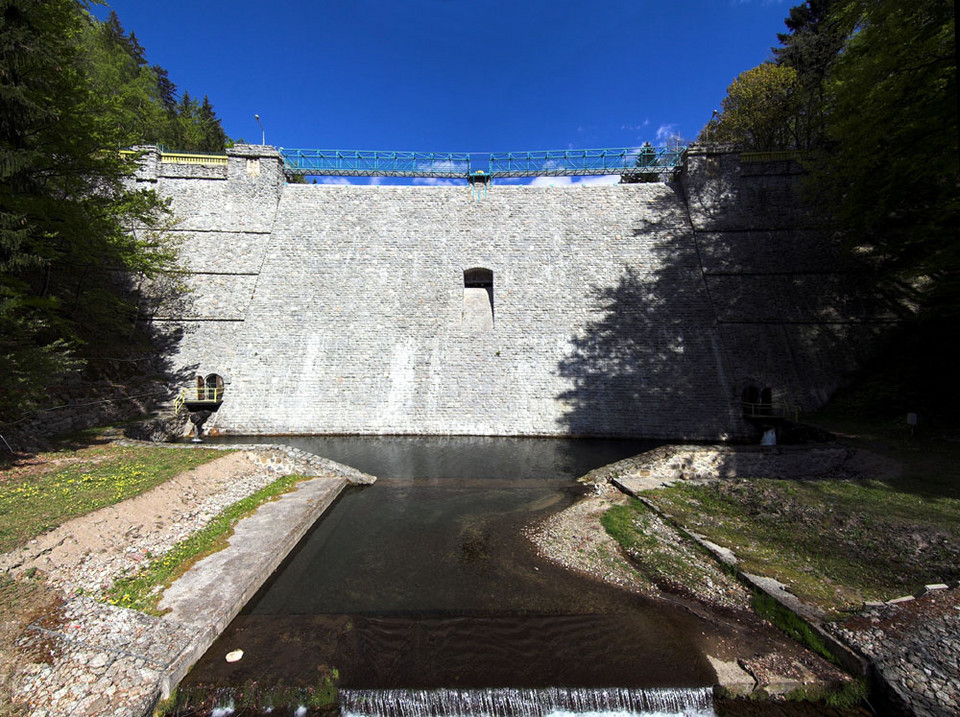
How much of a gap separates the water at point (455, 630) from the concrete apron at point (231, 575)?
20 centimetres

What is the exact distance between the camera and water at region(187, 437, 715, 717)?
4.21m

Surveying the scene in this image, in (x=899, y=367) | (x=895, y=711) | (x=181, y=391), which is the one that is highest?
(x=899, y=367)

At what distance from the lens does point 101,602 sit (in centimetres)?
482

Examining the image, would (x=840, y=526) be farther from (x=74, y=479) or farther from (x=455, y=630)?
(x=74, y=479)

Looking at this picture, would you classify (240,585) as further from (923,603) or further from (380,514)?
(923,603)

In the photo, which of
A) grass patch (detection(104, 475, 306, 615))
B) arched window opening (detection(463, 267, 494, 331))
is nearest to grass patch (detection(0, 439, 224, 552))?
grass patch (detection(104, 475, 306, 615))

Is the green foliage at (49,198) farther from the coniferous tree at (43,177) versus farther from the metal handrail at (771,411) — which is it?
the metal handrail at (771,411)

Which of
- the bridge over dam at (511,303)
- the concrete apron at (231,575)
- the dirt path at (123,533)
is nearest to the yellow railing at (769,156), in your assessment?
the bridge over dam at (511,303)

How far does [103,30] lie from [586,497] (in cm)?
4606

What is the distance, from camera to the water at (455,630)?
13.8ft

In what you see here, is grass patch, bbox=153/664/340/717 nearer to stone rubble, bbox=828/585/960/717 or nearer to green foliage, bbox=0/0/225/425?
stone rubble, bbox=828/585/960/717

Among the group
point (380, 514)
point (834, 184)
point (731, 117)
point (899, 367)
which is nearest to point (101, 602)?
point (380, 514)

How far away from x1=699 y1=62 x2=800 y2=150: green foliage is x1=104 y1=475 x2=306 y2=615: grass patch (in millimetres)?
28715

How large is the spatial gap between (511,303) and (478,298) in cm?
179
